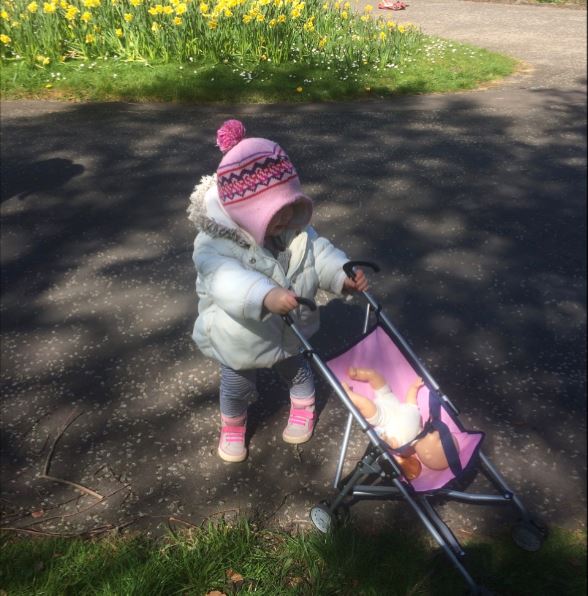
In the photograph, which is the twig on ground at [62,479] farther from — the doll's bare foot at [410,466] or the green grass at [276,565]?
the doll's bare foot at [410,466]

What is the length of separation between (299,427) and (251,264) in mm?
905

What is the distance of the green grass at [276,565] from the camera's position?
2.30 metres

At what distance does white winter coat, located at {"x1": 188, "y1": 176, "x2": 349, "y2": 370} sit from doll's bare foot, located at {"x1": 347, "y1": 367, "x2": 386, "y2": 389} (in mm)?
239

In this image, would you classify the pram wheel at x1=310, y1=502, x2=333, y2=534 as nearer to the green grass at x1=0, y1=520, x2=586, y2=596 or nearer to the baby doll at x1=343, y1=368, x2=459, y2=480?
the green grass at x1=0, y1=520, x2=586, y2=596

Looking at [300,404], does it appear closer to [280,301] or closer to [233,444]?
[233,444]

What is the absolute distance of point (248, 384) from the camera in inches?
109

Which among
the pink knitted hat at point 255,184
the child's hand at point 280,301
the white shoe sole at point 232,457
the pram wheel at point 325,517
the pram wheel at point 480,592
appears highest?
the pink knitted hat at point 255,184

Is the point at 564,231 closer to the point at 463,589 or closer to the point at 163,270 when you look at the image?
the point at 163,270

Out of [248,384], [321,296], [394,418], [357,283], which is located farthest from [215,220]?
[321,296]

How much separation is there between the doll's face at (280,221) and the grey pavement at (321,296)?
1042 millimetres

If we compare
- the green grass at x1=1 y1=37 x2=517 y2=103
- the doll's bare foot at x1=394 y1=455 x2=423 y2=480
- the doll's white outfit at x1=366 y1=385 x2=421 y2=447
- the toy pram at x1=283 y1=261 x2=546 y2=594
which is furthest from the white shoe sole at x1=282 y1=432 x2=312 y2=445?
the green grass at x1=1 y1=37 x2=517 y2=103

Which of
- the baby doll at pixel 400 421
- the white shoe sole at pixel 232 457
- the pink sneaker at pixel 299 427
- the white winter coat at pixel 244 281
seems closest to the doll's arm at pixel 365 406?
the baby doll at pixel 400 421

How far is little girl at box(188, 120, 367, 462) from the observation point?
2.30 meters

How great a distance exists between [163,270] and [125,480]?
1.79 metres
